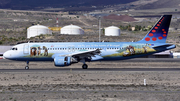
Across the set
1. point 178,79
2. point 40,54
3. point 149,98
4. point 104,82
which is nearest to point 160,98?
point 149,98

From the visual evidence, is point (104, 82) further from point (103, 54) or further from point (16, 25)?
point (16, 25)

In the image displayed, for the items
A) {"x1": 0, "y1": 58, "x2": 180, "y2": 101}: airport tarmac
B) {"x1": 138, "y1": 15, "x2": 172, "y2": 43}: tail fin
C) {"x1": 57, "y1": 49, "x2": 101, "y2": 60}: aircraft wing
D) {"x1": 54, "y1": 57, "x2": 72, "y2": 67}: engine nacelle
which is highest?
{"x1": 138, "y1": 15, "x2": 172, "y2": 43}: tail fin

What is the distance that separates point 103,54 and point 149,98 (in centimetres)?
2093

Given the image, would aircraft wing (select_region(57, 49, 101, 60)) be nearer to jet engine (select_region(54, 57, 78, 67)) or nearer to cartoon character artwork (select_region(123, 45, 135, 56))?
jet engine (select_region(54, 57, 78, 67))

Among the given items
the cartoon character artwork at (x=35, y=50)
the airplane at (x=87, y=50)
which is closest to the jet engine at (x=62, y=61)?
the airplane at (x=87, y=50)

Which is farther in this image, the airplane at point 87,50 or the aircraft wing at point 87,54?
the airplane at point 87,50

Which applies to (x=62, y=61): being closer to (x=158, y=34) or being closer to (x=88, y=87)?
(x=88, y=87)

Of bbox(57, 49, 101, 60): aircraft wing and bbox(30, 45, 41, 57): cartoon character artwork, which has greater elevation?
bbox(30, 45, 41, 57): cartoon character artwork

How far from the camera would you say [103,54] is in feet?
139

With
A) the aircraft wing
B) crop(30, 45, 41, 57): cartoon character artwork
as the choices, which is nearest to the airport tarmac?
the aircraft wing

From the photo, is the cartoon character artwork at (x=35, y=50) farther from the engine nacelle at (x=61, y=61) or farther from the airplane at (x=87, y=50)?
the engine nacelle at (x=61, y=61)

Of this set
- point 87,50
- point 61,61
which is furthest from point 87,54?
point 61,61

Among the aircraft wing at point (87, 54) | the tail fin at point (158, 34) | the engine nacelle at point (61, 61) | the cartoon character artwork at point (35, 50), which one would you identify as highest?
the tail fin at point (158, 34)

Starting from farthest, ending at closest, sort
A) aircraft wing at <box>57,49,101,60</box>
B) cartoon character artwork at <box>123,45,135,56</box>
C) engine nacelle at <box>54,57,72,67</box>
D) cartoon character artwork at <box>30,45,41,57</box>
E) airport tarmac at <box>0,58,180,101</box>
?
cartoon character artwork at <box>30,45,41,57</box> < cartoon character artwork at <box>123,45,135,56</box> < aircraft wing at <box>57,49,101,60</box> < engine nacelle at <box>54,57,72,67</box> < airport tarmac at <box>0,58,180,101</box>
